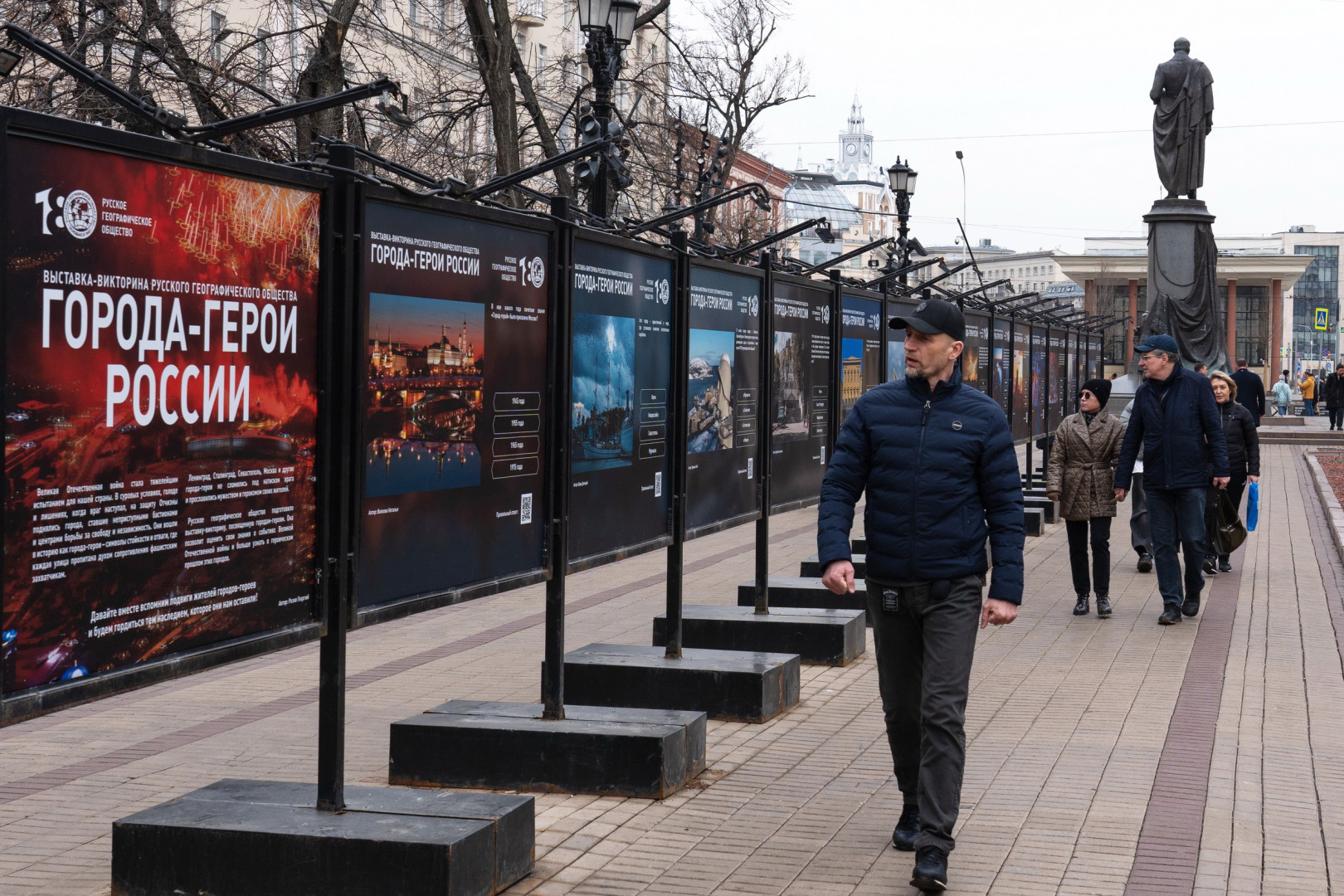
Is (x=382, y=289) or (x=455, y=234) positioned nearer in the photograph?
(x=382, y=289)

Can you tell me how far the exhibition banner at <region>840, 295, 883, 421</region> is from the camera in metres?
11.2

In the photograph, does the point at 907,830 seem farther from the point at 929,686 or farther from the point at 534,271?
the point at 534,271

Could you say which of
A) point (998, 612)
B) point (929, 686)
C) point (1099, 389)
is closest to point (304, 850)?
point (929, 686)

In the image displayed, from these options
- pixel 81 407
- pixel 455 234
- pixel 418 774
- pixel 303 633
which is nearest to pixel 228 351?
pixel 81 407

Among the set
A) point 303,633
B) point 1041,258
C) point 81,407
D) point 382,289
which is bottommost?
point 303,633

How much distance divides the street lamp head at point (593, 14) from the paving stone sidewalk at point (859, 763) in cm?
434

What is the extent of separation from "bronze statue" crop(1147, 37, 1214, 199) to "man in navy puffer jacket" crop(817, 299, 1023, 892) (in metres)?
22.1

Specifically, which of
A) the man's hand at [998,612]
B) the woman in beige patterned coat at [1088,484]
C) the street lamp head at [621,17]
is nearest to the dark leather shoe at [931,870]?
the man's hand at [998,612]

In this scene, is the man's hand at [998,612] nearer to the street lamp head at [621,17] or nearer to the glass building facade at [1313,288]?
the street lamp head at [621,17]

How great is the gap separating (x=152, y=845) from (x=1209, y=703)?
5486 mm

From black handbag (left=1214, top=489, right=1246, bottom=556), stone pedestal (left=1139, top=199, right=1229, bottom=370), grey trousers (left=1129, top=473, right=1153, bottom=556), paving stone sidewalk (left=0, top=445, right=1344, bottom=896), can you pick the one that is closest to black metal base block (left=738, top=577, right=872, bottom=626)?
paving stone sidewalk (left=0, top=445, right=1344, bottom=896)

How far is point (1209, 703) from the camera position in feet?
27.2

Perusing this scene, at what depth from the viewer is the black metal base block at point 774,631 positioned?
908cm

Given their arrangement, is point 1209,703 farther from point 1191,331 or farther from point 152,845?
point 1191,331
